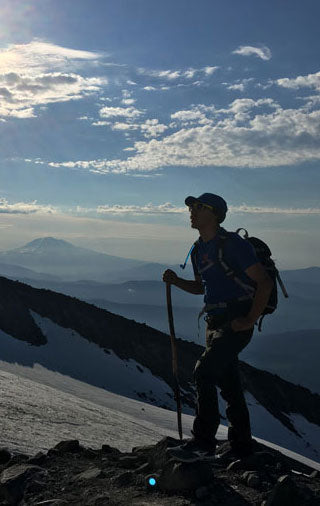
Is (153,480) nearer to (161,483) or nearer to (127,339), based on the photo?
(161,483)

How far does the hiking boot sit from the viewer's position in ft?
18.4

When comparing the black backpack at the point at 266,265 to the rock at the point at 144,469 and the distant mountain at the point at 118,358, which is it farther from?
the distant mountain at the point at 118,358

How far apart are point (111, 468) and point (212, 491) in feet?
5.94

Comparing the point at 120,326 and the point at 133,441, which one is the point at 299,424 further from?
the point at 133,441

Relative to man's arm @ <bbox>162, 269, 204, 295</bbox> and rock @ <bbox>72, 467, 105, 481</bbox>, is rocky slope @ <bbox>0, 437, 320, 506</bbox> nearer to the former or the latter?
rock @ <bbox>72, 467, 105, 481</bbox>

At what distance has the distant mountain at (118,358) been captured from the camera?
38.2 metres

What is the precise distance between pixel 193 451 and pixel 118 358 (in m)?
38.5

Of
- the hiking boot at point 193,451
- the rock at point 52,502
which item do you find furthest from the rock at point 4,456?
the hiking boot at point 193,451

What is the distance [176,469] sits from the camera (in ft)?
17.0

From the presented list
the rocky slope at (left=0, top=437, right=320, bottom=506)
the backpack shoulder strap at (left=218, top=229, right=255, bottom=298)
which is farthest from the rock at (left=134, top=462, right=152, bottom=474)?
the backpack shoulder strap at (left=218, top=229, right=255, bottom=298)

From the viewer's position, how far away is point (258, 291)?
5.75 meters

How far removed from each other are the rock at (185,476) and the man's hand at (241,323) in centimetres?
155

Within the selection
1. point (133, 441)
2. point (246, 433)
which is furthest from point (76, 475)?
Answer: point (133, 441)

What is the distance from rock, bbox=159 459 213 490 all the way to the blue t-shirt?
2.01 metres
